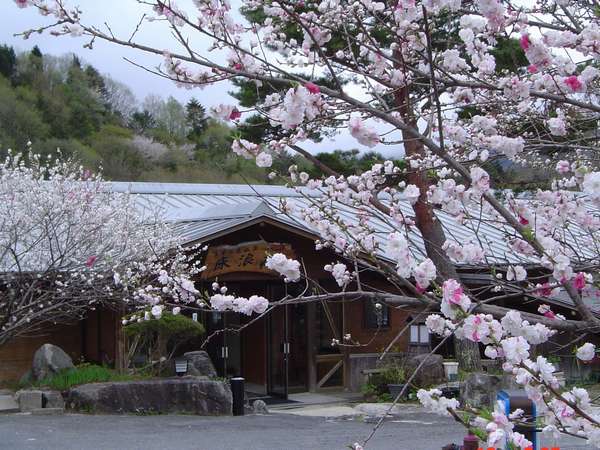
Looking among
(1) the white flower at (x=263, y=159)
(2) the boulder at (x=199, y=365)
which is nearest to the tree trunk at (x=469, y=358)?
(2) the boulder at (x=199, y=365)

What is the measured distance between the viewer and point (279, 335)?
16312 millimetres

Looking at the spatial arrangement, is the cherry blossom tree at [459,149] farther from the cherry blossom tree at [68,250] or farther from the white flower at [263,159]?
the cherry blossom tree at [68,250]

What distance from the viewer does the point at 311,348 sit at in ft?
54.6

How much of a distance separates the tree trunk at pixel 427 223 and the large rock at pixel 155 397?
15.0 feet

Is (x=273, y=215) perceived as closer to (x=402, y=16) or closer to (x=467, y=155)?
(x=467, y=155)

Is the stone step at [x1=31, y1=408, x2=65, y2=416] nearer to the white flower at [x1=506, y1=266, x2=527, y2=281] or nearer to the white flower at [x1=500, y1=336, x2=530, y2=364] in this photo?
the white flower at [x1=506, y1=266, x2=527, y2=281]

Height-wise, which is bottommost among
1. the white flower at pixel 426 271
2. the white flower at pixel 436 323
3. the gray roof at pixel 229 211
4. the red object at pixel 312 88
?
the white flower at pixel 436 323

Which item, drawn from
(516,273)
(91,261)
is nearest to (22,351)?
(91,261)

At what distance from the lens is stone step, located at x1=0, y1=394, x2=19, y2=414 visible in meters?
13.4

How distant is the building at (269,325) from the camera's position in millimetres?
15352

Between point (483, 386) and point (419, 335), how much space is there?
3.26 metres

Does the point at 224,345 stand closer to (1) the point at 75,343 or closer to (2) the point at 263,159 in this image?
(1) the point at 75,343

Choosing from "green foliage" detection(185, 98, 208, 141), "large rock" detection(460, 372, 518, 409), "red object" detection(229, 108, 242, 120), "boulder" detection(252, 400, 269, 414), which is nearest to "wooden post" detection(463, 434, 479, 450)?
"red object" detection(229, 108, 242, 120)

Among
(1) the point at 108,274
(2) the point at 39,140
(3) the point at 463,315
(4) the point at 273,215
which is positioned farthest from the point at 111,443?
(2) the point at 39,140
